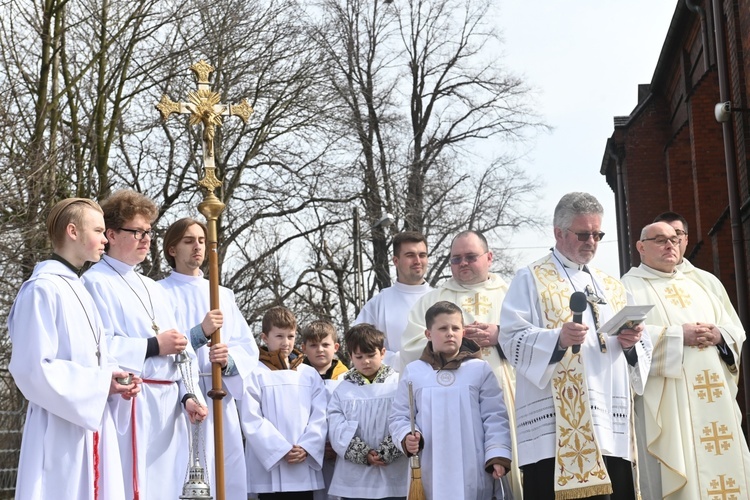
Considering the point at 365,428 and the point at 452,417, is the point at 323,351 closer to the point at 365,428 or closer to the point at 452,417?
the point at 365,428

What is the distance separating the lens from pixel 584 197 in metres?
7.38

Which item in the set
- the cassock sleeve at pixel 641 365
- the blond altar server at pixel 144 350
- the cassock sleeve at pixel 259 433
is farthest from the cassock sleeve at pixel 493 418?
the blond altar server at pixel 144 350

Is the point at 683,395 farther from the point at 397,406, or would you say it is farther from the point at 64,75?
the point at 64,75

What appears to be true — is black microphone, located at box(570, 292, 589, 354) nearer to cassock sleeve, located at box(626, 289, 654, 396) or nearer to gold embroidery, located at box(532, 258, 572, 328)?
gold embroidery, located at box(532, 258, 572, 328)

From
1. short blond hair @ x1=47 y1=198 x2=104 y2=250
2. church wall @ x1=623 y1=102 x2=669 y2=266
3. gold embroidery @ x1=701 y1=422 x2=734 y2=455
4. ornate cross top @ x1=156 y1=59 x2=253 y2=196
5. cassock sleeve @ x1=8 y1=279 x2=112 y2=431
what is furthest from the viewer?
church wall @ x1=623 y1=102 x2=669 y2=266

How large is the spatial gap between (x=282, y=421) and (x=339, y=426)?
0.49 m

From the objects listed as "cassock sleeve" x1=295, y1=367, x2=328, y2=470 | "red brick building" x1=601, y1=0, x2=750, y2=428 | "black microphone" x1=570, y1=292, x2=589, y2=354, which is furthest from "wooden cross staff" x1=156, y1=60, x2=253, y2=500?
"red brick building" x1=601, y1=0, x2=750, y2=428

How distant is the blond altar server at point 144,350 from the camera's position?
694cm

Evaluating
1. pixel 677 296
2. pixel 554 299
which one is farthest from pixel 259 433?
pixel 677 296

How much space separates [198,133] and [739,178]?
385 inches

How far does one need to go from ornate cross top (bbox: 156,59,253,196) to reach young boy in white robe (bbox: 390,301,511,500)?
1.82m

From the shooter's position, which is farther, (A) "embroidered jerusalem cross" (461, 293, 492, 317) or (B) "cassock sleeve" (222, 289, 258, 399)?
(A) "embroidered jerusalem cross" (461, 293, 492, 317)

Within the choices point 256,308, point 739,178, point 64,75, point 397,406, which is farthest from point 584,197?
point 256,308

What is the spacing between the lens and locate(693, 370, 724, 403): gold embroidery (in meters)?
8.76
